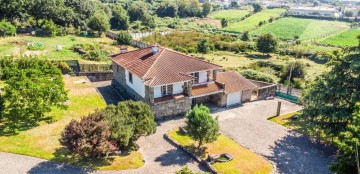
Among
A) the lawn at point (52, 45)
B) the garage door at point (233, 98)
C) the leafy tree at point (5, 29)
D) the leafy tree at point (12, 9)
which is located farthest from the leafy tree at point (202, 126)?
the leafy tree at point (12, 9)

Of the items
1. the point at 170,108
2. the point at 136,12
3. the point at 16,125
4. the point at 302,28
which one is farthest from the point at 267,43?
the point at 302,28

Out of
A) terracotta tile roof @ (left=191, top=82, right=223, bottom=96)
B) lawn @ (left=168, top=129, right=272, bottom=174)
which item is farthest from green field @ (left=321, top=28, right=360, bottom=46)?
lawn @ (left=168, top=129, right=272, bottom=174)

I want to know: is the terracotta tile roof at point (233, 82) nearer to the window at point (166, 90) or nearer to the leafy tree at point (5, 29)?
the window at point (166, 90)

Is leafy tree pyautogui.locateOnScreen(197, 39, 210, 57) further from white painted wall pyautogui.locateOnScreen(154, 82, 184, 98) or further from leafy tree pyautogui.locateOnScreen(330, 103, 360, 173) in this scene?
leafy tree pyautogui.locateOnScreen(330, 103, 360, 173)

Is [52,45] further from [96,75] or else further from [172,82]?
[172,82]

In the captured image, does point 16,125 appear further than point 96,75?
No
